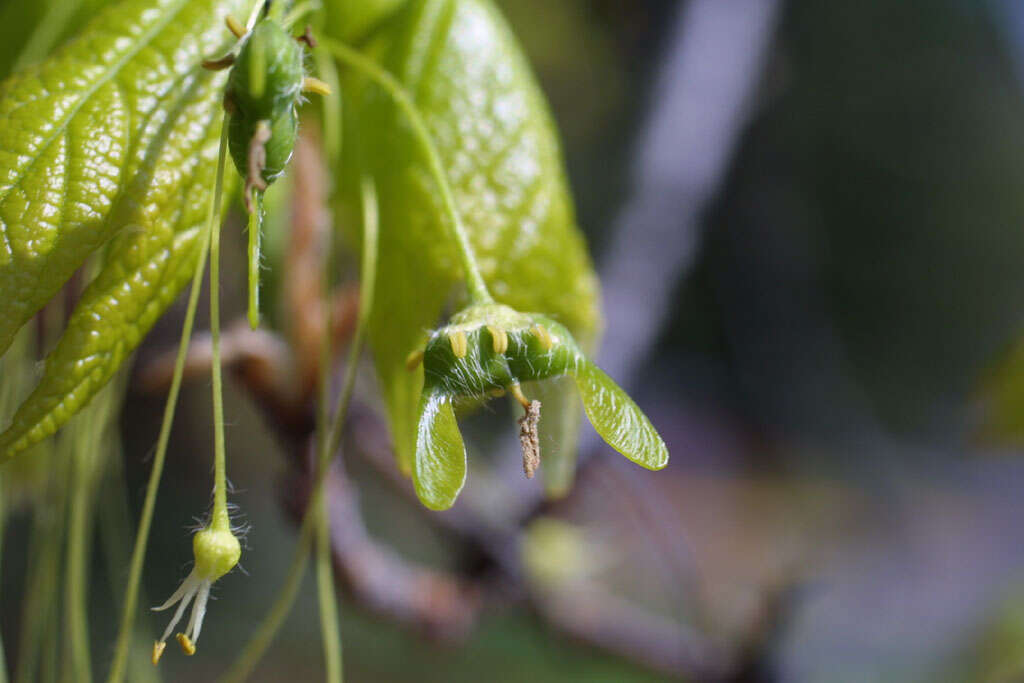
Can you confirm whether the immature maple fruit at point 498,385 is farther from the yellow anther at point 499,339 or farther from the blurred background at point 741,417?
the blurred background at point 741,417

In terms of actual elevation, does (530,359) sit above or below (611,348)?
below

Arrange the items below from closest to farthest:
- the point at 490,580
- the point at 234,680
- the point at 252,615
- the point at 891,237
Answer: the point at 234,680
the point at 490,580
the point at 252,615
the point at 891,237

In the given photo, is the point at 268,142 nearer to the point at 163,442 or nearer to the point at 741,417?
the point at 163,442

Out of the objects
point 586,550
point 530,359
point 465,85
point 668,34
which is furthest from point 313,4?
point 586,550

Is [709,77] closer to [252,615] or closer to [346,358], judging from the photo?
[346,358]

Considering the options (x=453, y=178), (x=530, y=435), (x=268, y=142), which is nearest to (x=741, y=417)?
(x=453, y=178)

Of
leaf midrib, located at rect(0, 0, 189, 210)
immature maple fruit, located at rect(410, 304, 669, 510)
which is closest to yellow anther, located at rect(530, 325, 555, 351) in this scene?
immature maple fruit, located at rect(410, 304, 669, 510)

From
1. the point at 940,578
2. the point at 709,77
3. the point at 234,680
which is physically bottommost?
the point at 234,680
